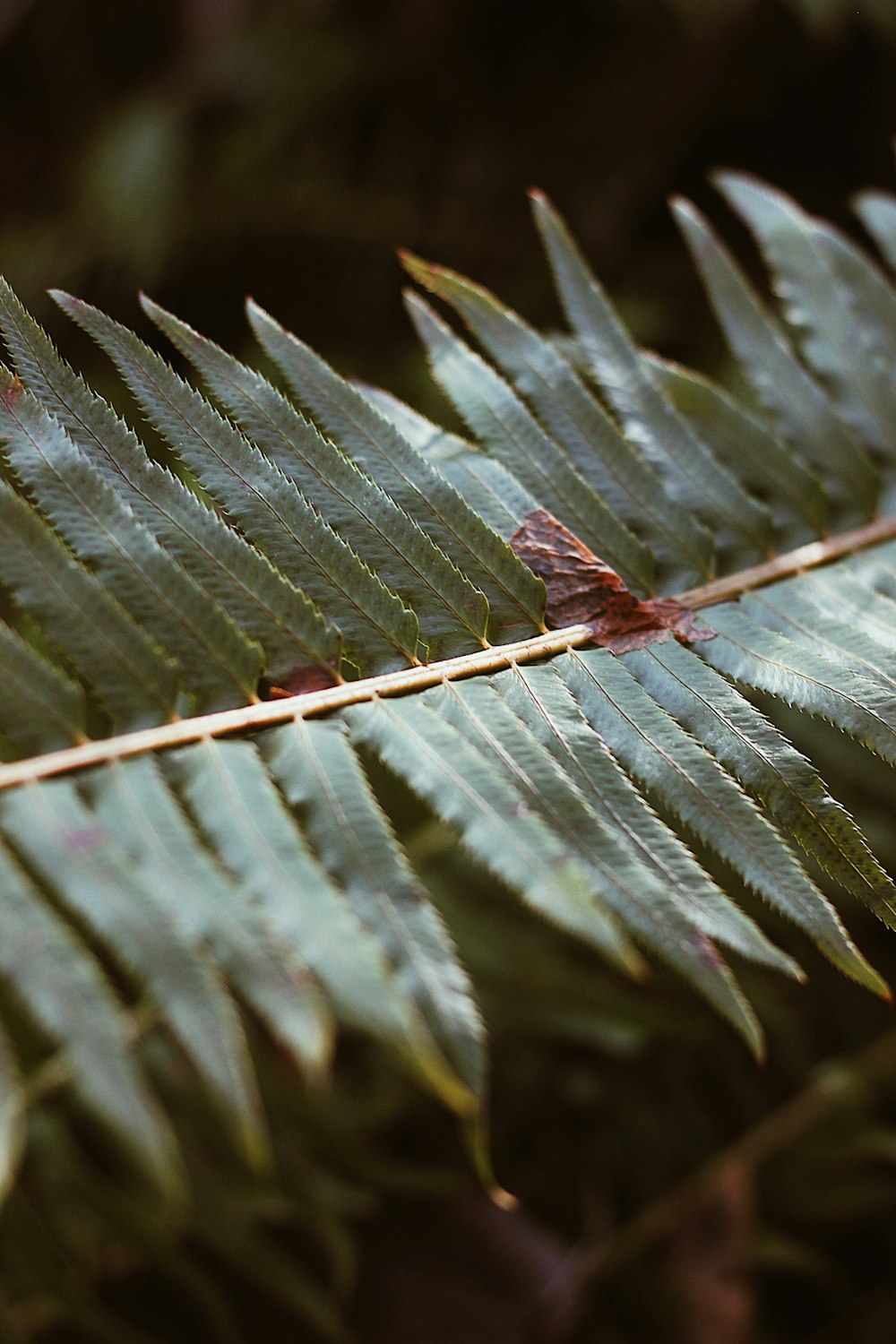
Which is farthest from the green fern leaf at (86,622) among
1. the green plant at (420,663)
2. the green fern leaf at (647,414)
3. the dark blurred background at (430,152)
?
the dark blurred background at (430,152)

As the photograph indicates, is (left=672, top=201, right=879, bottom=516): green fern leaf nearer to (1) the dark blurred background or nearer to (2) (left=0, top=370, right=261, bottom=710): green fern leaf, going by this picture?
(2) (left=0, top=370, right=261, bottom=710): green fern leaf

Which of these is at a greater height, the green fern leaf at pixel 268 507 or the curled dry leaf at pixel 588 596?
the green fern leaf at pixel 268 507

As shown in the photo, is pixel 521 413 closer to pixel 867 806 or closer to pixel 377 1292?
pixel 867 806

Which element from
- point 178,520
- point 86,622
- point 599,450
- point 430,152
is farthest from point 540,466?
point 430,152

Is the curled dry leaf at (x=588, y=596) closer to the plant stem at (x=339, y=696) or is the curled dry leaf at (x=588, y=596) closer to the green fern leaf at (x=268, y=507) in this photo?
the plant stem at (x=339, y=696)

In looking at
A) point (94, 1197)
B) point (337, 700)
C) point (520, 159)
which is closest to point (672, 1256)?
point (94, 1197)
